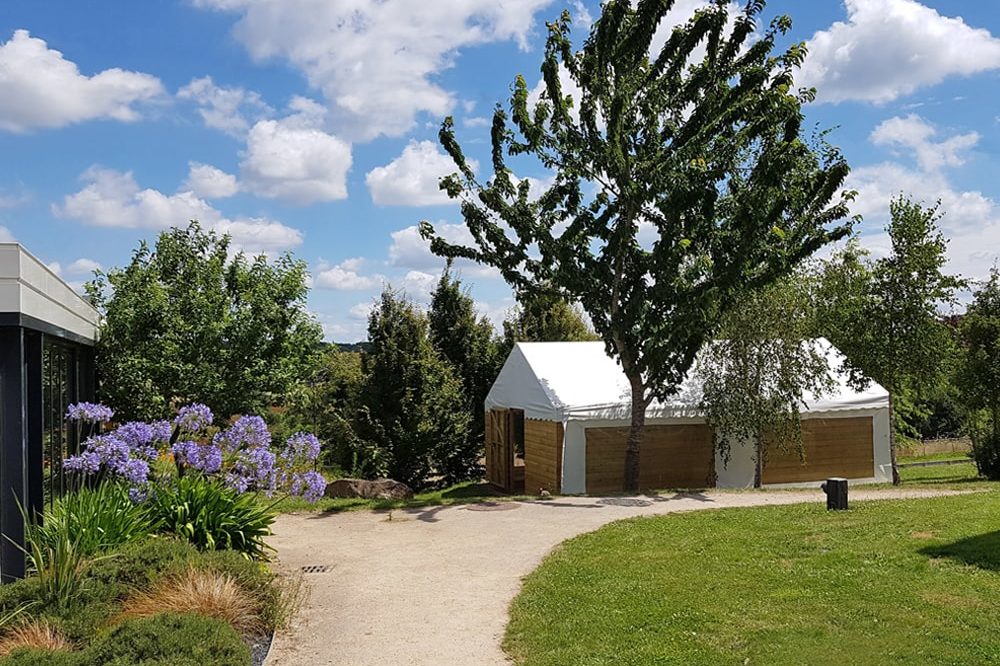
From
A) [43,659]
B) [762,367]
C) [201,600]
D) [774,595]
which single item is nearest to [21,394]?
[201,600]

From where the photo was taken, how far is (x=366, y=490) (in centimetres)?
1628

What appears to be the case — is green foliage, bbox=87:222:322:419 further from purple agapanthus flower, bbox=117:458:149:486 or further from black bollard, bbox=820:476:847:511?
black bollard, bbox=820:476:847:511

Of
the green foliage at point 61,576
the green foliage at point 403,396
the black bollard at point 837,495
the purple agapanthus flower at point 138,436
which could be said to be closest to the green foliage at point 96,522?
the purple agapanthus flower at point 138,436

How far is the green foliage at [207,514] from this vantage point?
877cm

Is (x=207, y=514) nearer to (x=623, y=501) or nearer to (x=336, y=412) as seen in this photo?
(x=623, y=501)

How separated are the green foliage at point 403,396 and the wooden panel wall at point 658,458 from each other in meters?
4.84

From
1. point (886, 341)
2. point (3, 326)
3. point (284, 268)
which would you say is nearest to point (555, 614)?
point (3, 326)

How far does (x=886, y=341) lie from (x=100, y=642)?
18.5m

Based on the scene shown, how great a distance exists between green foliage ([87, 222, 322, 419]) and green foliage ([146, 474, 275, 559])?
6.49 meters

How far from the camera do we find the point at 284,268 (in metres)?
17.3

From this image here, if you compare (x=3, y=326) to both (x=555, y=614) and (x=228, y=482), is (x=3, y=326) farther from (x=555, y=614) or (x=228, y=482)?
(x=555, y=614)

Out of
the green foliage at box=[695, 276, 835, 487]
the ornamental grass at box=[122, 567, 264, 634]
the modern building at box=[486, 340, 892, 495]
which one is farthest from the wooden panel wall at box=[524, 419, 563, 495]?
the ornamental grass at box=[122, 567, 264, 634]

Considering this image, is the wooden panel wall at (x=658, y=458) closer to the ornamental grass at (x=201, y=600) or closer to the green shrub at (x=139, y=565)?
the green shrub at (x=139, y=565)

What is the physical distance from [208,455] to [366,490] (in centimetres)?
735
